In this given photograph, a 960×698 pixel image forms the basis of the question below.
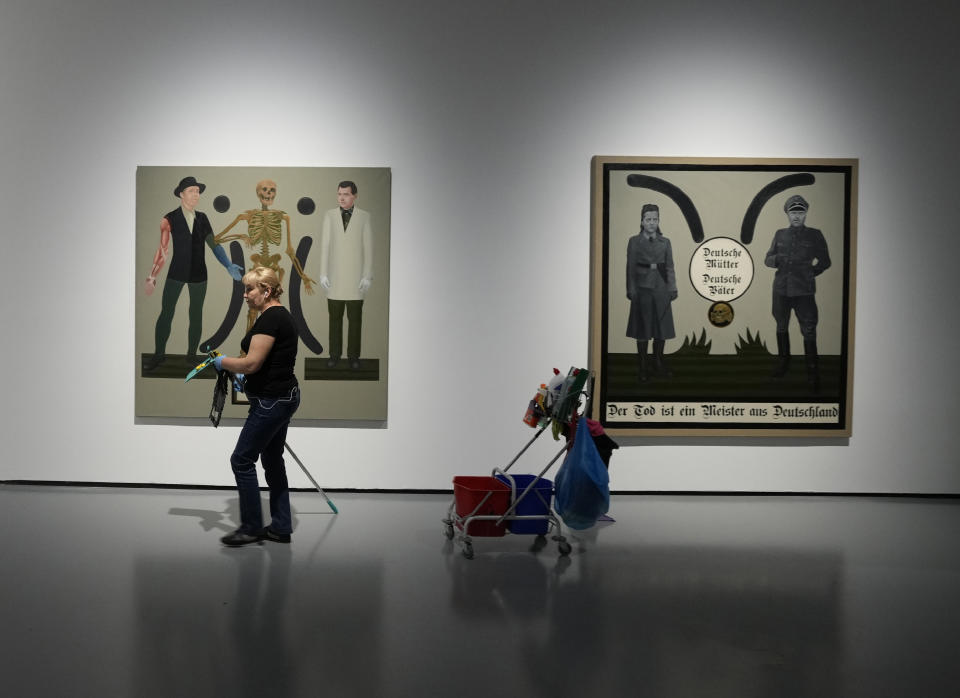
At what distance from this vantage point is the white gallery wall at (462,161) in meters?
5.72

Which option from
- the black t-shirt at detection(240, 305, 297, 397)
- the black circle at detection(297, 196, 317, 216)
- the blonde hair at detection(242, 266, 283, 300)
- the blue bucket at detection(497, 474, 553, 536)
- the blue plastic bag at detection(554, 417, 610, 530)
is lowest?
the blue bucket at detection(497, 474, 553, 536)

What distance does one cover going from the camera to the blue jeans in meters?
4.23

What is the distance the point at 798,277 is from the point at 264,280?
11.8 feet

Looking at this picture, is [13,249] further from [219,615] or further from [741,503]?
[741,503]

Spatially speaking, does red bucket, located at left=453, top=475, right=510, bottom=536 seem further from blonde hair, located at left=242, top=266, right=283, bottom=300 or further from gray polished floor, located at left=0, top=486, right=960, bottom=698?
blonde hair, located at left=242, top=266, right=283, bottom=300

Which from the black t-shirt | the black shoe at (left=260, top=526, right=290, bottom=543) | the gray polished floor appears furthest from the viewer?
the black shoe at (left=260, top=526, right=290, bottom=543)

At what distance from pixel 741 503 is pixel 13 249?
522 cm

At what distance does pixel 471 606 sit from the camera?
11.1ft

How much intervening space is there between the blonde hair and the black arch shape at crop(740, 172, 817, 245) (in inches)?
126

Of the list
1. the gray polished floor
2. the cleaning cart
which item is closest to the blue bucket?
the cleaning cart

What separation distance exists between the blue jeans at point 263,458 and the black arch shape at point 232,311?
5.00 ft

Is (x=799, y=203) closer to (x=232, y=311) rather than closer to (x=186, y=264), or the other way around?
(x=232, y=311)

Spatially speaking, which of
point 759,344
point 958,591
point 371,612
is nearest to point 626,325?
point 759,344

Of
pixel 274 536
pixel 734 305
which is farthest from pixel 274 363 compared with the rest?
pixel 734 305
